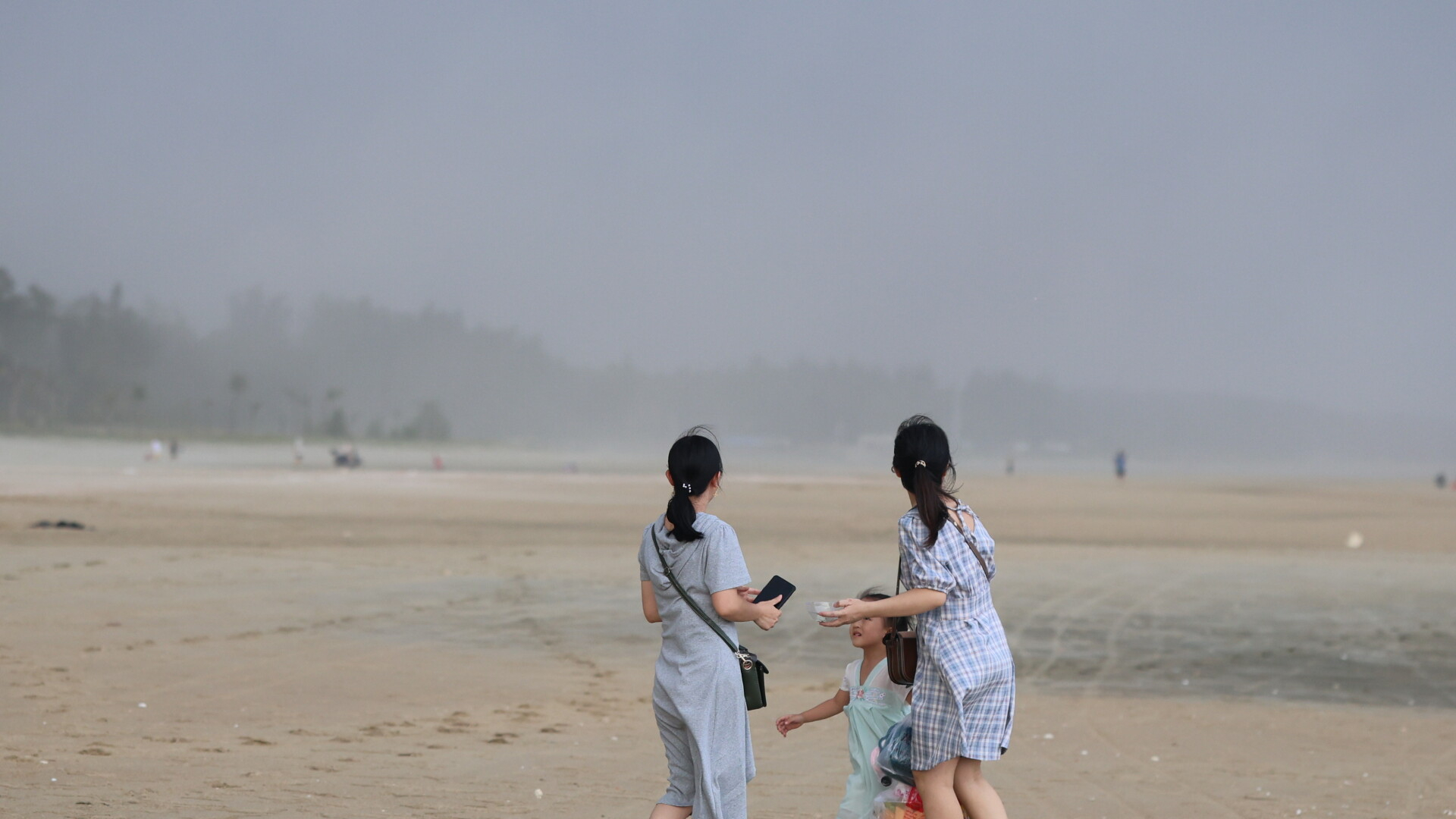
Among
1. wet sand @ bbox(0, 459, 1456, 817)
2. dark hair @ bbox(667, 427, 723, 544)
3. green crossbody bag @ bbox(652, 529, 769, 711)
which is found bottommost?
wet sand @ bbox(0, 459, 1456, 817)

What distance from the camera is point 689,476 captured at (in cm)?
404

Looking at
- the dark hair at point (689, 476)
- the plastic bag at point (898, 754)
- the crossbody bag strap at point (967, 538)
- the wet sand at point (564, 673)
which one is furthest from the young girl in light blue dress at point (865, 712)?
the wet sand at point (564, 673)

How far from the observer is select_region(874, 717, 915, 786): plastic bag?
13.8 feet

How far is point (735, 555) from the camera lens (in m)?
4.12

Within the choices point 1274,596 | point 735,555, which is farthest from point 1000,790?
point 1274,596

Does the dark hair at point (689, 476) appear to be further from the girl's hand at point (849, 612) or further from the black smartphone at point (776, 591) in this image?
the girl's hand at point (849, 612)

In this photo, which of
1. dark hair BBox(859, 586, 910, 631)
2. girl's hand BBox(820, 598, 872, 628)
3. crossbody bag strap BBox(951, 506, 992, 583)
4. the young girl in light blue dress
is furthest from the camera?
the young girl in light blue dress

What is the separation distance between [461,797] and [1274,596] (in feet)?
42.0

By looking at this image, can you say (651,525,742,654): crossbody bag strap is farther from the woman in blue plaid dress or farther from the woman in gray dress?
the woman in blue plaid dress

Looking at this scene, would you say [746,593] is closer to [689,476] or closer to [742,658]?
[742,658]

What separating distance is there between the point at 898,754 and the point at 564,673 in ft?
20.2

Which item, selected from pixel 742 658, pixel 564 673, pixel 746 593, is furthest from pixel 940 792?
pixel 564 673

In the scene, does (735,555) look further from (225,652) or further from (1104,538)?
(1104,538)

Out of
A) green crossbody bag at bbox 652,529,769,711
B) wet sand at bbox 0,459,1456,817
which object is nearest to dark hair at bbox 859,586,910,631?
green crossbody bag at bbox 652,529,769,711
